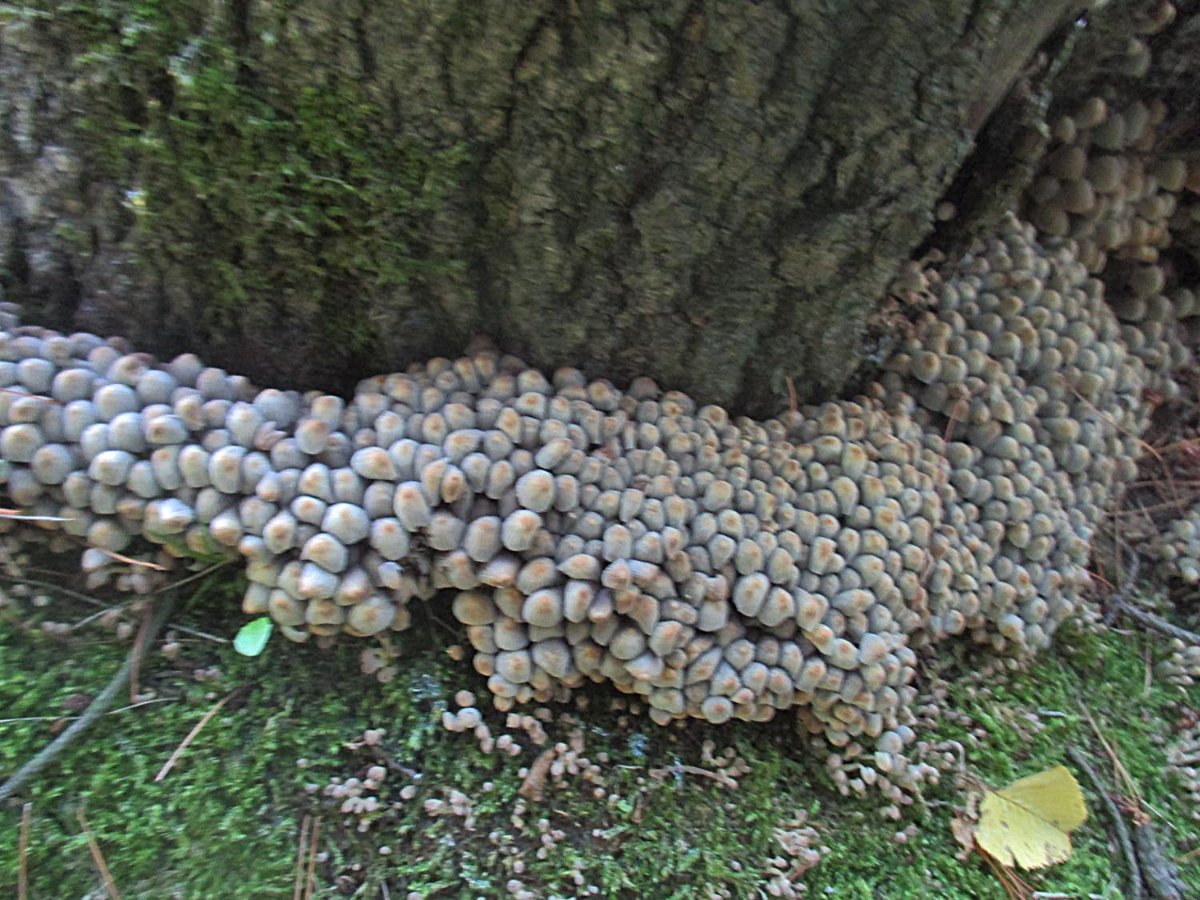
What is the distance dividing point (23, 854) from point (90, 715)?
19 cm

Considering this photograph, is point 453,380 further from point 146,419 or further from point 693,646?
point 693,646

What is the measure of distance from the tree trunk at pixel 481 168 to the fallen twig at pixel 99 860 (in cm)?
71

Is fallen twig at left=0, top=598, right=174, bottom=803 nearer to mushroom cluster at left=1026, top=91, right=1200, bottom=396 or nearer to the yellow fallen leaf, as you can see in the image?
the yellow fallen leaf

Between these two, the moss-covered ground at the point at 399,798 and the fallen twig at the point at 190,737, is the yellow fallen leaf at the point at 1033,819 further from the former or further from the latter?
the fallen twig at the point at 190,737

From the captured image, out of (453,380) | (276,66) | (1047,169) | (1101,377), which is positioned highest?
(1047,169)

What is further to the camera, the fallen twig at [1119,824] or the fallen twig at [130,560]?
the fallen twig at [1119,824]

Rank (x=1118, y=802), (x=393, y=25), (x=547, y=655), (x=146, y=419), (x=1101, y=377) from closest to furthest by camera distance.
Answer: (x=393, y=25) < (x=146, y=419) < (x=547, y=655) < (x=1118, y=802) < (x=1101, y=377)

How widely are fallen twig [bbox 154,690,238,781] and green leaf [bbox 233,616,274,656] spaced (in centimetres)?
7

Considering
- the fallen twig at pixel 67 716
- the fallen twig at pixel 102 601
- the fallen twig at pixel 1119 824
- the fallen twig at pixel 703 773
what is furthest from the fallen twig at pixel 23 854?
the fallen twig at pixel 1119 824

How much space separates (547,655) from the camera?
1444 mm

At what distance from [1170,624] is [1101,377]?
0.55m

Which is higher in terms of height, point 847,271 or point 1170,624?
point 847,271

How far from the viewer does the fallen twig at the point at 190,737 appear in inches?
53.1

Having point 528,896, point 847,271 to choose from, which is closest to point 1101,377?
point 847,271
